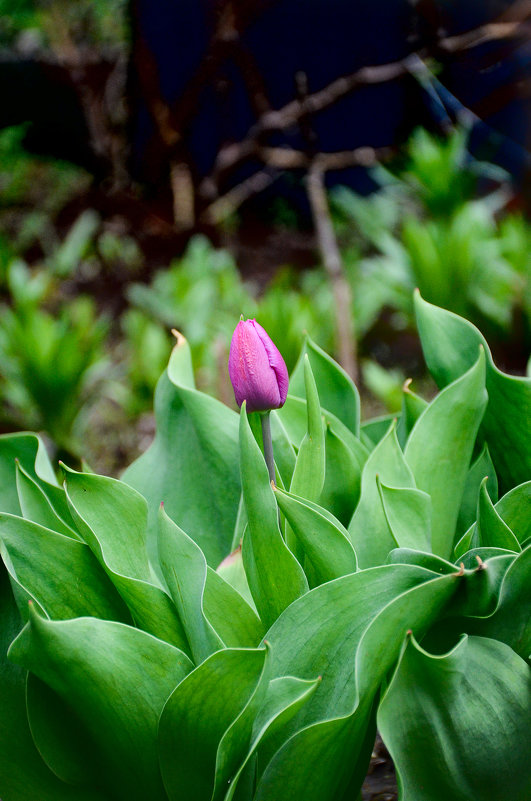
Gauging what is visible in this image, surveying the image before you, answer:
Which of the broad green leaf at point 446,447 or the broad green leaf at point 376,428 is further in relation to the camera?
the broad green leaf at point 376,428

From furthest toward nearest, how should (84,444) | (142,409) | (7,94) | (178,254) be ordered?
(178,254) → (7,94) → (84,444) → (142,409)

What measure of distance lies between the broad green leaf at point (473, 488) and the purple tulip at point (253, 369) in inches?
8.9

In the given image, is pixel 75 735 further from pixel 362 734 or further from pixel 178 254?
pixel 178 254

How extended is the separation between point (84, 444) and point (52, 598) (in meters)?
2.51

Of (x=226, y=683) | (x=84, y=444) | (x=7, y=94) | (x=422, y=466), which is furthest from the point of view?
(x=7, y=94)

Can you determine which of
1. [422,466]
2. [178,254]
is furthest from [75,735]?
[178,254]

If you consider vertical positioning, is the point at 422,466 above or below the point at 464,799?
above

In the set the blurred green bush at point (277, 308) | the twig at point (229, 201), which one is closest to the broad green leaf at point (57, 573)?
the blurred green bush at point (277, 308)

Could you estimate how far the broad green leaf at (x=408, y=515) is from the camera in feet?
1.78

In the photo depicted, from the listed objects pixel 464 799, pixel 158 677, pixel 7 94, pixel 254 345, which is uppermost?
pixel 7 94

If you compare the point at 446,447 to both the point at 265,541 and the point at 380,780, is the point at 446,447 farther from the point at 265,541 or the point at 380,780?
the point at 380,780

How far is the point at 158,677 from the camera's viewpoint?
48 centimetres

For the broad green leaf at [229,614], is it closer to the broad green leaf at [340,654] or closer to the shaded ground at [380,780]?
the broad green leaf at [340,654]

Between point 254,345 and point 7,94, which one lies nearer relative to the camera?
point 254,345
